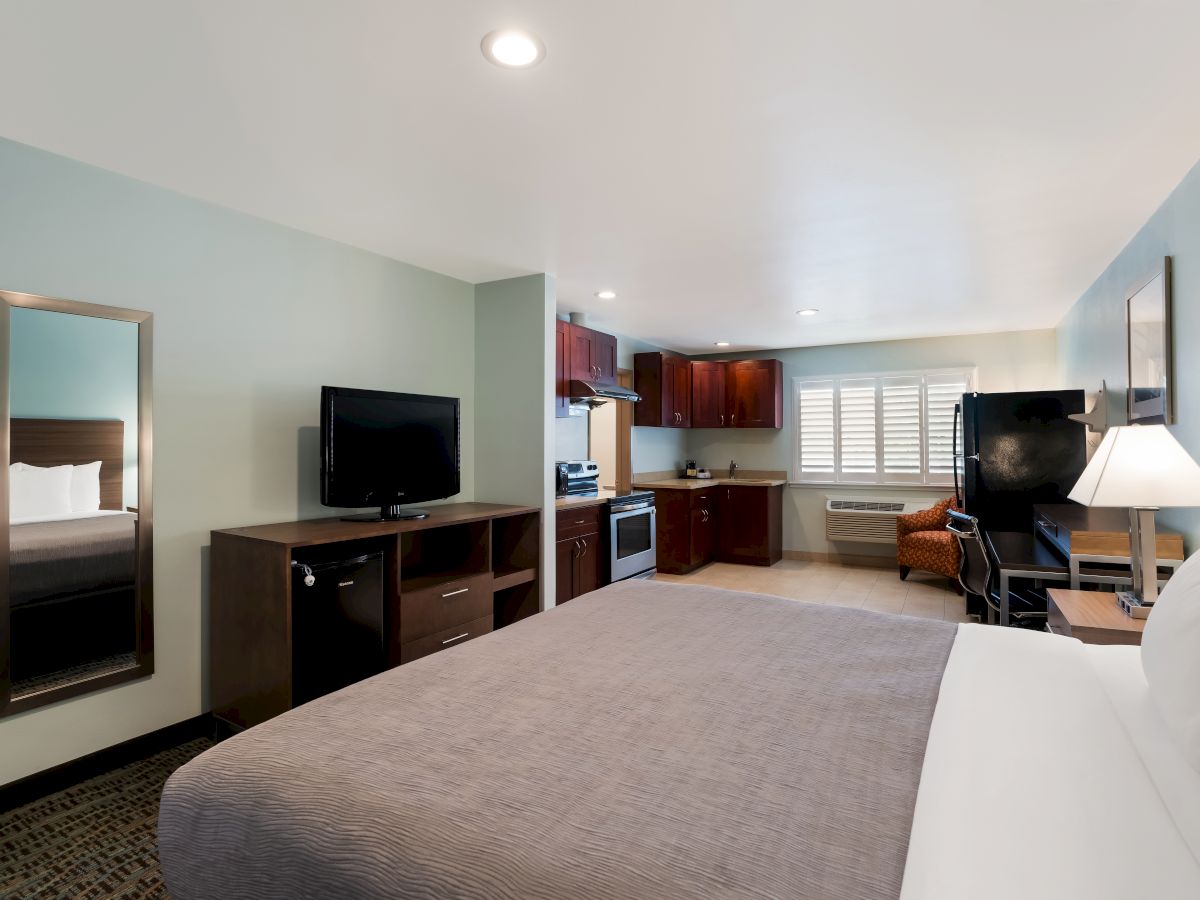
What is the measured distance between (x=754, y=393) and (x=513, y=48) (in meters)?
5.59

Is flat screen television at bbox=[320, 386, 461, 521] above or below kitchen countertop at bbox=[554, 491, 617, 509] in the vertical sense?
above

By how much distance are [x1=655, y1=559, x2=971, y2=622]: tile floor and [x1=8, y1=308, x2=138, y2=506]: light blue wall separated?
167 inches

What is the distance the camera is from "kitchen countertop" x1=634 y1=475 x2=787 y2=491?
20.7 ft

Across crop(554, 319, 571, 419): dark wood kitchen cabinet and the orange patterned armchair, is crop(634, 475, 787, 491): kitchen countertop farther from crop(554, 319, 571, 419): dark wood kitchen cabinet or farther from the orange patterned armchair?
crop(554, 319, 571, 419): dark wood kitchen cabinet

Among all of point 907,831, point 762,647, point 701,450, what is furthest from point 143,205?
point 701,450

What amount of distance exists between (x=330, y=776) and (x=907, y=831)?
899 mm

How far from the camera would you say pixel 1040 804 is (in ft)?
3.07

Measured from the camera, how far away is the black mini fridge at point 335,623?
268 centimetres

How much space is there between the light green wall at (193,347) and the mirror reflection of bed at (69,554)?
13cm

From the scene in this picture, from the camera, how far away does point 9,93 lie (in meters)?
2.01

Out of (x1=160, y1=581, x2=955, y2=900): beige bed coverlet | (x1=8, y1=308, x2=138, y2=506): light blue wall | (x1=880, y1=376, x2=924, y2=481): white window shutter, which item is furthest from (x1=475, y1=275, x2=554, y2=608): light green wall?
(x1=880, y1=376, x2=924, y2=481): white window shutter

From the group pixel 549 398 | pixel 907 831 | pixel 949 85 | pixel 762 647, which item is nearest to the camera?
pixel 907 831

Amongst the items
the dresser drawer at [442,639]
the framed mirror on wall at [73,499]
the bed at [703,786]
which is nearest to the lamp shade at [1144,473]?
the bed at [703,786]

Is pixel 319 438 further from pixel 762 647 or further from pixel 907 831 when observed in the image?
pixel 907 831
